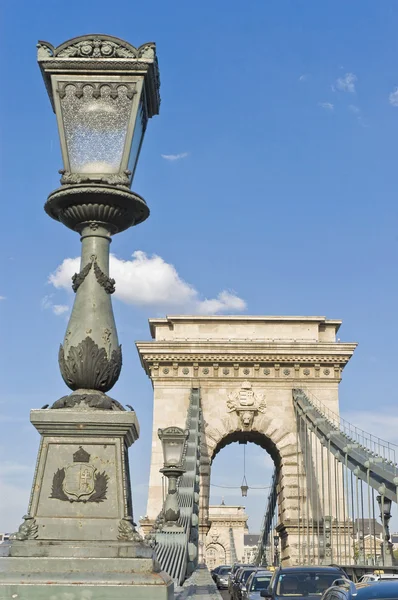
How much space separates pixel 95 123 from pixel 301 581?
30.3 feet

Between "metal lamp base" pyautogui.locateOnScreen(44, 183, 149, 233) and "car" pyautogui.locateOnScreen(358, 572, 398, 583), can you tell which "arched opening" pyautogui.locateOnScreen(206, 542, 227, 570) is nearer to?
"car" pyautogui.locateOnScreen(358, 572, 398, 583)

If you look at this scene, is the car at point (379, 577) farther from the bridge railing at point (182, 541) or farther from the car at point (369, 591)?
the car at point (369, 591)

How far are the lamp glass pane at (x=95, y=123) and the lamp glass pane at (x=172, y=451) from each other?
9086 millimetres

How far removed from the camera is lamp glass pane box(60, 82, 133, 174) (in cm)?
690

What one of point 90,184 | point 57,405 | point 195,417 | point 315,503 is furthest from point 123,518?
point 315,503

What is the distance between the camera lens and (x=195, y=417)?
39.1m

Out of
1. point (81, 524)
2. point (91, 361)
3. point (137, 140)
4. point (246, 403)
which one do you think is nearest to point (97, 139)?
point (137, 140)

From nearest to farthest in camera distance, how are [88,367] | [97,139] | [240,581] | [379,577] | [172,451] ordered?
[88,367] < [97,139] < [379,577] < [172,451] < [240,581]

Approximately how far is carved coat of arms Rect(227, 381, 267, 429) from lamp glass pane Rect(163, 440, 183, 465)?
2691 centimetres

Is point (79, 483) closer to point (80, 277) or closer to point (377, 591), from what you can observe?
point (80, 277)

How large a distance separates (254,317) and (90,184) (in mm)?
37880

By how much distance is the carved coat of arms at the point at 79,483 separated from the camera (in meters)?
5.84

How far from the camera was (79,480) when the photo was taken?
231 inches

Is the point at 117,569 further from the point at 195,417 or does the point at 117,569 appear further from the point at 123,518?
the point at 195,417
